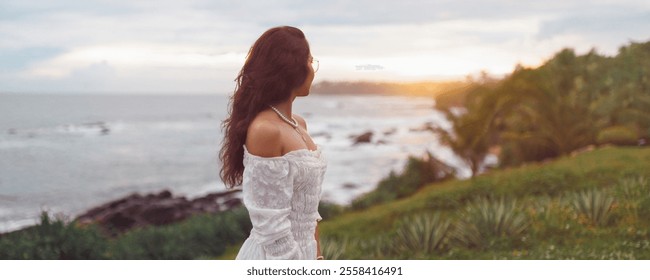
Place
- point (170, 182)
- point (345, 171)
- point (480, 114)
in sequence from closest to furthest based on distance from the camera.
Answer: point (480, 114) < point (345, 171) < point (170, 182)

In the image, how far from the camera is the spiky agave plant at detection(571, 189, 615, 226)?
262 inches

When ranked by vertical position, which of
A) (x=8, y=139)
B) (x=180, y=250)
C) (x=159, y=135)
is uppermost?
(x=8, y=139)

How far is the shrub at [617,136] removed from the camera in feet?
36.6

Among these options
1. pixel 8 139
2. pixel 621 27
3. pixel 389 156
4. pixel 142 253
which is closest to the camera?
pixel 621 27

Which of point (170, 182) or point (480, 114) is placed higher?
point (480, 114)

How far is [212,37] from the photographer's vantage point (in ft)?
23.9

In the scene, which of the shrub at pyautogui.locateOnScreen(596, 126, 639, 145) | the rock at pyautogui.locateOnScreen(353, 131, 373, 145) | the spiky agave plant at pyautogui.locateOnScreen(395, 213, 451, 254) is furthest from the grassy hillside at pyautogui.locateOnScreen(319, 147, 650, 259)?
the rock at pyautogui.locateOnScreen(353, 131, 373, 145)

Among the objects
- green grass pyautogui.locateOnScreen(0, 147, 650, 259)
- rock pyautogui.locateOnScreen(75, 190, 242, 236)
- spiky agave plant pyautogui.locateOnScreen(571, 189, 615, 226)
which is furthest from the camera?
rock pyautogui.locateOnScreen(75, 190, 242, 236)

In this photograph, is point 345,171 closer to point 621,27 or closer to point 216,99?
point 621,27

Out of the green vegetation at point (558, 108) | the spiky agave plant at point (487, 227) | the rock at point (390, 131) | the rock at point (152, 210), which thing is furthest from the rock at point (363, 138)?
the spiky agave plant at point (487, 227)

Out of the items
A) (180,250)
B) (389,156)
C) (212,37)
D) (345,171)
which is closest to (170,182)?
(345,171)

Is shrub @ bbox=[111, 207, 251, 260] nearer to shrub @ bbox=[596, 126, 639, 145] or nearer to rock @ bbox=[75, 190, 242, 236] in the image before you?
rock @ bbox=[75, 190, 242, 236]

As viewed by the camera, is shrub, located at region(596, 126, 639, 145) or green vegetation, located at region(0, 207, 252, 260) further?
shrub, located at region(596, 126, 639, 145)

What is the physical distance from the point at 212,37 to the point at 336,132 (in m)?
19.1
